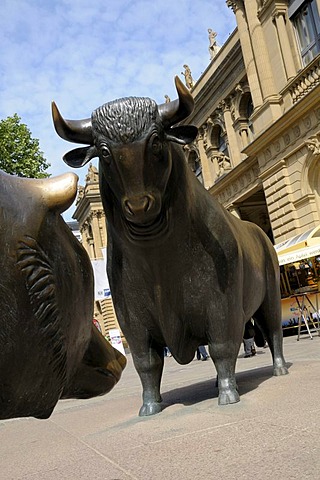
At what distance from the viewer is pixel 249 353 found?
31.6 ft

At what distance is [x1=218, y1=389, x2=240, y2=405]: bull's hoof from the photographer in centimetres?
367

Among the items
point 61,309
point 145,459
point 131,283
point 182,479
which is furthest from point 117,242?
point 61,309

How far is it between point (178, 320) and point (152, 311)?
21 centimetres

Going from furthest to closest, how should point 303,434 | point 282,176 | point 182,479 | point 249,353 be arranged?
point 282,176
point 249,353
point 303,434
point 182,479

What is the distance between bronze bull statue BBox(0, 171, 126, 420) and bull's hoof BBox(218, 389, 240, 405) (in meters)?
2.68

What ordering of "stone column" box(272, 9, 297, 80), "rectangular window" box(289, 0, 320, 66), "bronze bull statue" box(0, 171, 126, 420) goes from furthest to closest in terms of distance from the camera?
1. "stone column" box(272, 9, 297, 80)
2. "rectangular window" box(289, 0, 320, 66)
3. "bronze bull statue" box(0, 171, 126, 420)

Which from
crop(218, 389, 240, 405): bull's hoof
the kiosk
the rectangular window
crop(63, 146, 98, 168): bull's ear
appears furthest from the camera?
the rectangular window

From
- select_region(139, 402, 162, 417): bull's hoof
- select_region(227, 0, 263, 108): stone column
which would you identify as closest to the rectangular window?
select_region(227, 0, 263, 108): stone column

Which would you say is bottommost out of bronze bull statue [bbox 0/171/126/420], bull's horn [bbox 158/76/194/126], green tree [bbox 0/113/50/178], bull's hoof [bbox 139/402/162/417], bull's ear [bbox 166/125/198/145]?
bull's hoof [bbox 139/402/162/417]

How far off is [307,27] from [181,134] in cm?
1997

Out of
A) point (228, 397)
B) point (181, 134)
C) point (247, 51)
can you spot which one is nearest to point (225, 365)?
point (228, 397)

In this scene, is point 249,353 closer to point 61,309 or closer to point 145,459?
point 145,459

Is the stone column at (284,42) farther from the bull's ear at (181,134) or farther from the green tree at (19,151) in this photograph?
the bull's ear at (181,134)

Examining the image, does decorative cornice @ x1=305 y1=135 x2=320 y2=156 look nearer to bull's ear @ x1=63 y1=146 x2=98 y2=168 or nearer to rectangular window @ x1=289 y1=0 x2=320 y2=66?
rectangular window @ x1=289 y1=0 x2=320 y2=66
